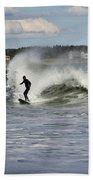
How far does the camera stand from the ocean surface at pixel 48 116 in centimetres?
80

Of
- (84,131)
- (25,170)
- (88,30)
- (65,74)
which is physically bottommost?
(25,170)

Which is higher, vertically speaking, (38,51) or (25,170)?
(38,51)

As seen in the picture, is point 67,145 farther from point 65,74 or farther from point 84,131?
point 65,74

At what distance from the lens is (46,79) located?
0.81m

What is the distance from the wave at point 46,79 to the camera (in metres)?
0.81

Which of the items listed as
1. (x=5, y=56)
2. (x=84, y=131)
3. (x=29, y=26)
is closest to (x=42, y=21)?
(x=29, y=26)

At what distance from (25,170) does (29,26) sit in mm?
429

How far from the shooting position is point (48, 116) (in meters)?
0.81

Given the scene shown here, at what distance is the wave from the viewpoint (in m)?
0.81

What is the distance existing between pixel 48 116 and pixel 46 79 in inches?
4.3

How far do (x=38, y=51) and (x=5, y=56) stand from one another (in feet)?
0.33

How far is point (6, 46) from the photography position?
32.1 inches

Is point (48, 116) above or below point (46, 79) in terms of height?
below

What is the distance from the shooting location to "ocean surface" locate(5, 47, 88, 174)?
31.7 inches
